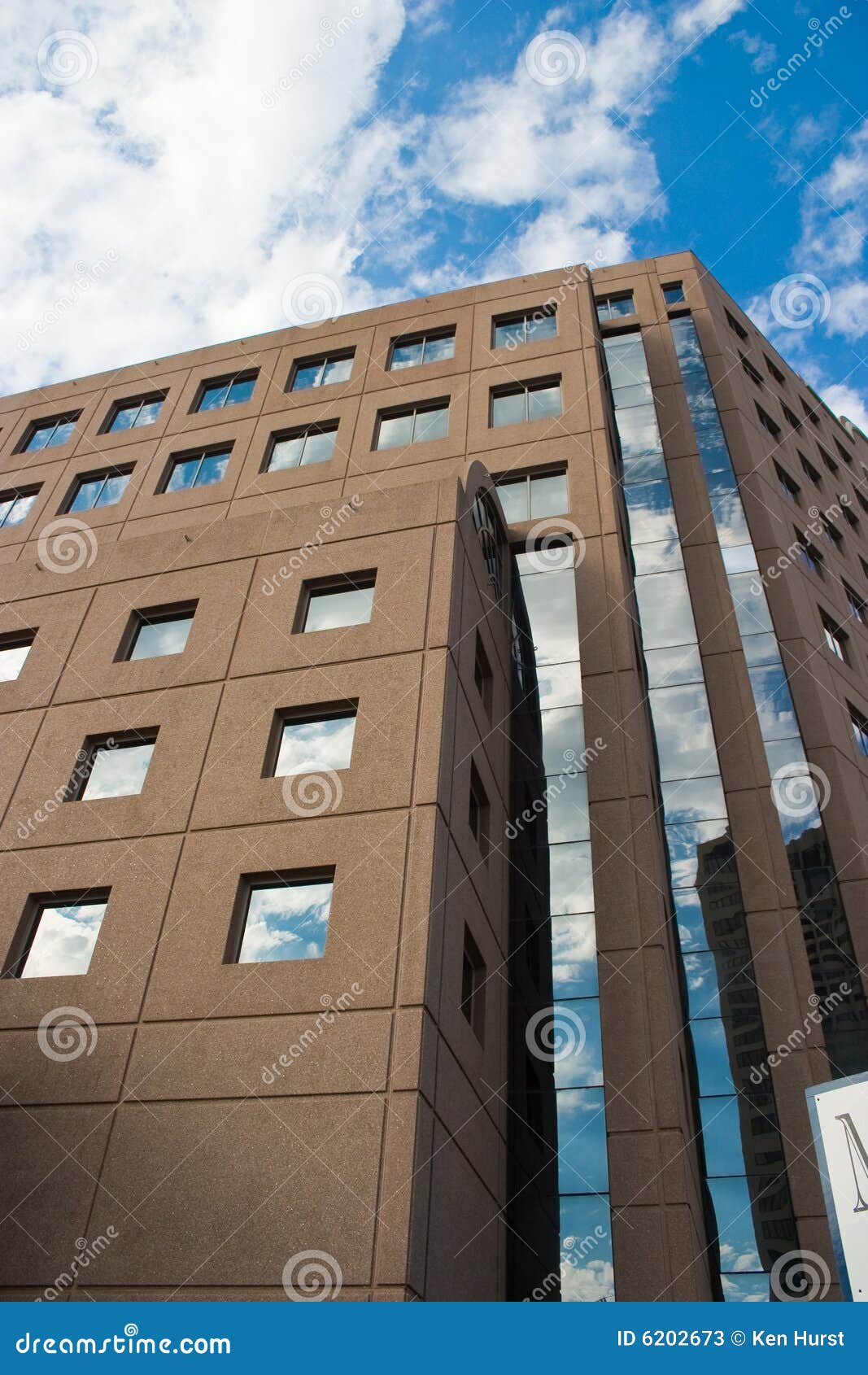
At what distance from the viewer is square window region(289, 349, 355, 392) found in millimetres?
29688

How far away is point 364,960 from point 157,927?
314 centimetres

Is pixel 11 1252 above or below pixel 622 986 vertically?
below

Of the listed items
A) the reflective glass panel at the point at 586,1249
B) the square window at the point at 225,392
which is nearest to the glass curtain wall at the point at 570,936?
the reflective glass panel at the point at 586,1249

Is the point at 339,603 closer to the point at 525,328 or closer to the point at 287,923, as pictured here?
the point at 287,923

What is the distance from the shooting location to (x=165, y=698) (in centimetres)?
1656

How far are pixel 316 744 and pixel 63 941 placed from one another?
4561 millimetres

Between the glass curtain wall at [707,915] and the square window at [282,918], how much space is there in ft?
25.5

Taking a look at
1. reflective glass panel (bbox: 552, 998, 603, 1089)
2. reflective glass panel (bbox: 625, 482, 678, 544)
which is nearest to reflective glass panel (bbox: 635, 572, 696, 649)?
reflective glass panel (bbox: 625, 482, 678, 544)

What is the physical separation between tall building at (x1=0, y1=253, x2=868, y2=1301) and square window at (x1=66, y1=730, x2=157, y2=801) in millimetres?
63

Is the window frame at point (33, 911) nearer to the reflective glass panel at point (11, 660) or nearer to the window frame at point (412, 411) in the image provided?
the reflective glass panel at point (11, 660)

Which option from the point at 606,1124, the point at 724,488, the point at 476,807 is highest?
the point at 724,488

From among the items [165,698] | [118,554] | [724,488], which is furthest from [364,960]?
[724,488]

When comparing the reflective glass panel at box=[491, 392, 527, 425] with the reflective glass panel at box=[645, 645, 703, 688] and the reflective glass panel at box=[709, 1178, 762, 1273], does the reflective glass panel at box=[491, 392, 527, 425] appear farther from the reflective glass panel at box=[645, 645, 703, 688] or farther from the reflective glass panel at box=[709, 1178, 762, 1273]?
A: the reflective glass panel at box=[709, 1178, 762, 1273]

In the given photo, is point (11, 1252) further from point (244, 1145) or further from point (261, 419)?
point (261, 419)
